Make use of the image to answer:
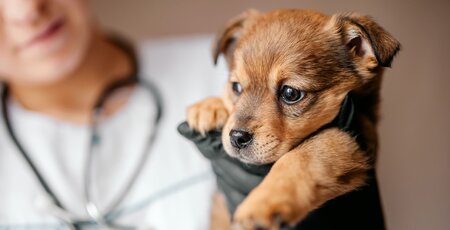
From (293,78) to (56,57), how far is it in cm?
85

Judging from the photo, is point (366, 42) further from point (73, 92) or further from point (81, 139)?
point (73, 92)

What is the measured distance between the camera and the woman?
1.21 meters

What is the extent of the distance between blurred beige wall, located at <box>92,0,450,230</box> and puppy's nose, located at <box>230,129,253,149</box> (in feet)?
0.55

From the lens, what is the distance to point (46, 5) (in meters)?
1.24

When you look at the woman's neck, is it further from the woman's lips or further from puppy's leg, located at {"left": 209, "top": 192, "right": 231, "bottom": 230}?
puppy's leg, located at {"left": 209, "top": 192, "right": 231, "bottom": 230}

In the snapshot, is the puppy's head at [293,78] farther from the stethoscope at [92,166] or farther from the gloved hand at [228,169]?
the stethoscope at [92,166]

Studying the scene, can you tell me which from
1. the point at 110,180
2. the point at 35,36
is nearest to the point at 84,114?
the point at 110,180

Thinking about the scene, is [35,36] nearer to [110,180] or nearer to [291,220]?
[110,180]

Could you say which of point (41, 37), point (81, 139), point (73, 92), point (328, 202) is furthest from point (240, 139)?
point (73, 92)

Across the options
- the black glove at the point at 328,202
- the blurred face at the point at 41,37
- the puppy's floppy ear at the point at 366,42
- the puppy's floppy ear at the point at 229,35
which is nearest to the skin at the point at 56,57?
the blurred face at the point at 41,37

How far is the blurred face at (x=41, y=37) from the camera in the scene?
44.6 inches

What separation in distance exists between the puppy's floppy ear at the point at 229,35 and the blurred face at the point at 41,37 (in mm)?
555

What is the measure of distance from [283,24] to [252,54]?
0.22 ft

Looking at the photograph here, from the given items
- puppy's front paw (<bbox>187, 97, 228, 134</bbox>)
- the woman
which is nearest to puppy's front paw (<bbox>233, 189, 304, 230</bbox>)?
puppy's front paw (<bbox>187, 97, 228, 134</bbox>)
